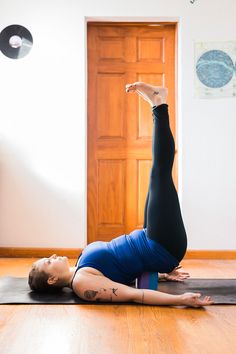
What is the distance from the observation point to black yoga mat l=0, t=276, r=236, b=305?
2.50m

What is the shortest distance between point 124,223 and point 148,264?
7.10 feet

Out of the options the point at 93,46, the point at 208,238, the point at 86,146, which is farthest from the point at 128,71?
the point at 208,238

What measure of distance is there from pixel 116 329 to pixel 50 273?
62cm

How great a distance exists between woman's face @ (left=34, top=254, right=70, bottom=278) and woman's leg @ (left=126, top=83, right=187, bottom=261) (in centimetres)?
47

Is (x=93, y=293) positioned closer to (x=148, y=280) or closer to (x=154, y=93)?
(x=148, y=280)

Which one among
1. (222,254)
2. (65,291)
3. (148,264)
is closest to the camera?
(148,264)

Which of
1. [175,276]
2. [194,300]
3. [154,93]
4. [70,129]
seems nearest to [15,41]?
[70,129]

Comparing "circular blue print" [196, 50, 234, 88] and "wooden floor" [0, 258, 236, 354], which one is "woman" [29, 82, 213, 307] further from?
"circular blue print" [196, 50, 234, 88]

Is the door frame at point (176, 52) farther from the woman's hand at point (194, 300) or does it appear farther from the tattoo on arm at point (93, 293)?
the woman's hand at point (194, 300)

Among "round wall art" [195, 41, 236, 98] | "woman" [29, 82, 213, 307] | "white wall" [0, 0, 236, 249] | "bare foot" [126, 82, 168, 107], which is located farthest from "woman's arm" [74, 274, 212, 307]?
"round wall art" [195, 41, 236, 98]

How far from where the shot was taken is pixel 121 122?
4.68 metres

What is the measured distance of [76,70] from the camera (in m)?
4.52

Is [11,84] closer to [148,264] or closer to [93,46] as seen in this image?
[93,46]

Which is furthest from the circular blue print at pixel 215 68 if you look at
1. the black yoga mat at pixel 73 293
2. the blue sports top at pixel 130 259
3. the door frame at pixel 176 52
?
the blue sports top at pixel 130 259
